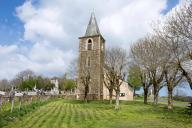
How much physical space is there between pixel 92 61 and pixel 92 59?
56cm

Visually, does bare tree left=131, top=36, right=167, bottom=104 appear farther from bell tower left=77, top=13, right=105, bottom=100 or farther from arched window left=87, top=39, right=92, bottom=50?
arched window left=87, top=39, right=92, bottom=50

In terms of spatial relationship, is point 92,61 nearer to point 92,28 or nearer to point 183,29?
point 92,28

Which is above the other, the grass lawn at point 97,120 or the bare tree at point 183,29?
the bare tree at point 183,29

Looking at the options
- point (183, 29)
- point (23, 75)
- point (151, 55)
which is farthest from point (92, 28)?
point (23, 75)

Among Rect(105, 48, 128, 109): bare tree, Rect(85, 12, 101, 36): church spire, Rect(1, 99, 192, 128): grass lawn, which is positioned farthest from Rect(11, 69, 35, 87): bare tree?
Rect(1, 99, 192, 128): grass lawn

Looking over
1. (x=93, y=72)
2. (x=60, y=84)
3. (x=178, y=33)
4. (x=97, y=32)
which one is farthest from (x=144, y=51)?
(x=60, y=84)

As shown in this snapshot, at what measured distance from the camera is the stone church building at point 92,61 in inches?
2395

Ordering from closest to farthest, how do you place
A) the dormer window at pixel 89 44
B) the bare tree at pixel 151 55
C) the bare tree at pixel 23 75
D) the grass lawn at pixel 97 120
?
the grass lawn at pixel 97 120 < the bare tree at pixel 151 55 < the dormer window at pixel 89 44 < the bare tree at pixel 23 75

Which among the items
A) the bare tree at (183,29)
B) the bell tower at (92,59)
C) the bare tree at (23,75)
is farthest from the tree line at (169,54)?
the bare tree at (23,75)

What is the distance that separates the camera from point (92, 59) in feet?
207

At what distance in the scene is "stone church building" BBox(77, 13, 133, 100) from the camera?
60844 millimetres

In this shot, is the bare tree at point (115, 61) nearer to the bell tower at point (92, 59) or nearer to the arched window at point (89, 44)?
the bell tower at point (92, 59)

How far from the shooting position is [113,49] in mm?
52438

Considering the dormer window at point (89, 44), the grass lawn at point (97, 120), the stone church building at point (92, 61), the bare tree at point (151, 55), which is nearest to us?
the grass lawn at point (97, 120)
